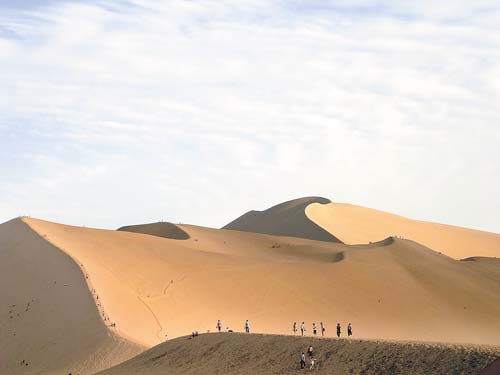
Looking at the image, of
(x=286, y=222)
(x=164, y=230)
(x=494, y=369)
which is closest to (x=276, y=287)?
(x=164, y=230)

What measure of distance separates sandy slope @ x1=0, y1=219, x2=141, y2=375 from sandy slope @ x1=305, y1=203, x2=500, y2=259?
115 feet

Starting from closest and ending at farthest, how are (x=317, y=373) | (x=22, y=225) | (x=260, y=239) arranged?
(x=317, y=373)
(x=22, y=225)
(x=260, y=239)

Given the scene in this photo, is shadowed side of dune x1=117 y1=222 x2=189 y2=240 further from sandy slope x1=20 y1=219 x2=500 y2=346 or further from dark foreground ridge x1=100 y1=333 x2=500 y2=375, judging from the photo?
dark foreground ridge x1=100 y1=333 x2=500 y2=375

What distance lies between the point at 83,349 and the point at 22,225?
66.1ft

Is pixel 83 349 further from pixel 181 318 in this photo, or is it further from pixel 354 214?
pixel 354 214

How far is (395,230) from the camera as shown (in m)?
91.2

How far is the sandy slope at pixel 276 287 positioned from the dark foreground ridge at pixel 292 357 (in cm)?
561

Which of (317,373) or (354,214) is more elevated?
(317,373)

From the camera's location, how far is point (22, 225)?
5888cm

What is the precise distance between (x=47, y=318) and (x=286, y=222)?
4597 cm

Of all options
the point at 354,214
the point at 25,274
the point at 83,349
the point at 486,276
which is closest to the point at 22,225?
the point at 25,274

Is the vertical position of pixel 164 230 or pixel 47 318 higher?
pixel 47 318

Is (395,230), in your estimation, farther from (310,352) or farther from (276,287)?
(310,352)

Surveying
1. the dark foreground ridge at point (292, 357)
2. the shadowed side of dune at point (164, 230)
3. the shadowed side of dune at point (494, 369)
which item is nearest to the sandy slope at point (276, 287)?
the shadowed side of dune at point (164, 230)
